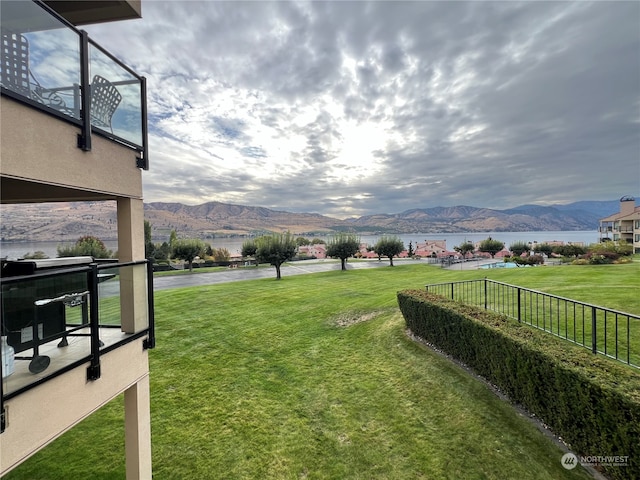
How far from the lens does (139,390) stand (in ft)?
11.8

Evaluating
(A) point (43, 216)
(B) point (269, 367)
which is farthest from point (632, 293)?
(A) point (43, 216)

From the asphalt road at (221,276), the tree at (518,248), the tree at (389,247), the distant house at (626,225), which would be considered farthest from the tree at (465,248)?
the distant house at (626,225)

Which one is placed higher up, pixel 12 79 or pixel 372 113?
pixel 372 113

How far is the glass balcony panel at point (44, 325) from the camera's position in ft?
7.50

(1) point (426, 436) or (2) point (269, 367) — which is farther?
(2) point (269, 367)

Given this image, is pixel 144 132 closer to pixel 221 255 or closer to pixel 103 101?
pixel 103 101

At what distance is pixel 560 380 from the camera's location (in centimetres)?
394

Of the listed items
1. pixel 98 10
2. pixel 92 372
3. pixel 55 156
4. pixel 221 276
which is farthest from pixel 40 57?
pixel 221 276

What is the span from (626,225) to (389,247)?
5403 centimetres

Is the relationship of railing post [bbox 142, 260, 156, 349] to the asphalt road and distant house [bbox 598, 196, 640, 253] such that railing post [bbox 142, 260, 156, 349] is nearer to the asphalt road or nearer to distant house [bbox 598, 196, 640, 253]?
the asphalt road

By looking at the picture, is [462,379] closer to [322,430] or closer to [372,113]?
[322,430]

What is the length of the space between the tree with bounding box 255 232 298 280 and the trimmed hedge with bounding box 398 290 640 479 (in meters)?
19.3

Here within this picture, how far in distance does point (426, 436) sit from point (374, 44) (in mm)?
18166

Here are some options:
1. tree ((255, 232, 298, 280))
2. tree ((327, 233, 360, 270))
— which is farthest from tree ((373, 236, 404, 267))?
tree ((255, 232, 298, 280))
